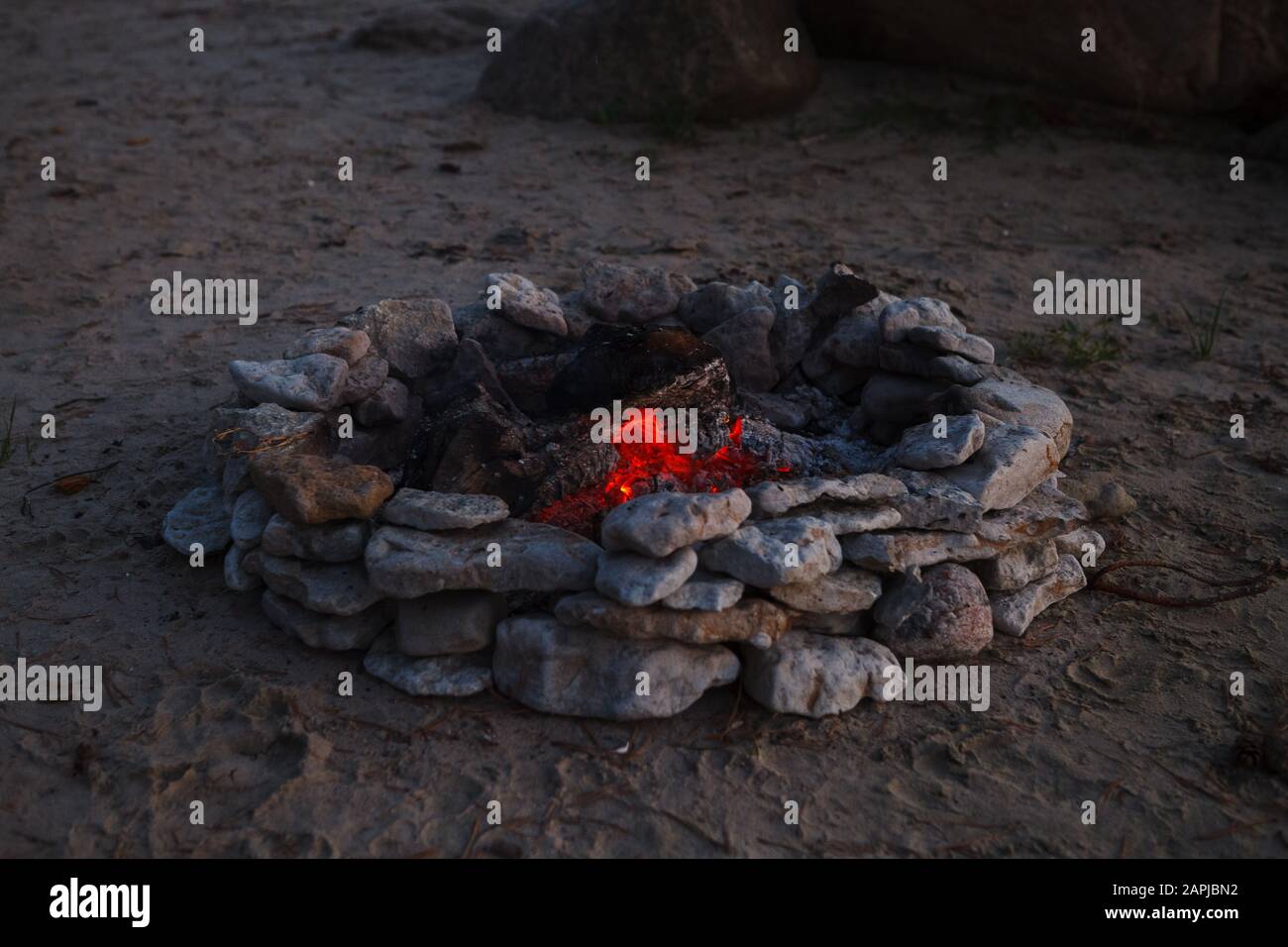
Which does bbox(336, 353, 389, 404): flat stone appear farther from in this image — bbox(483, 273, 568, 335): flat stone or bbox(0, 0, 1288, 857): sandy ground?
bbox(0, 0, 1288, 857): sandy ground

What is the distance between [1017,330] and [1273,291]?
174 cm

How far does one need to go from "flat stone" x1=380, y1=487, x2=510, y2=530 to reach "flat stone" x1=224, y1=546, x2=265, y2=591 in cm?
53

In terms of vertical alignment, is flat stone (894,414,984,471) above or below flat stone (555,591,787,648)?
above

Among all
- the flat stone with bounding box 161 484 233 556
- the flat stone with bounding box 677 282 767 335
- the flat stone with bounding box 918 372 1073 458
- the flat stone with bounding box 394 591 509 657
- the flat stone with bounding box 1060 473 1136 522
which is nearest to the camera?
the flat stone with bounding box 394 591 509 657

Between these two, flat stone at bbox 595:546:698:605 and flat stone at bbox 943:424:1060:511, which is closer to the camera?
flat stone at bbox 595:546:698:605

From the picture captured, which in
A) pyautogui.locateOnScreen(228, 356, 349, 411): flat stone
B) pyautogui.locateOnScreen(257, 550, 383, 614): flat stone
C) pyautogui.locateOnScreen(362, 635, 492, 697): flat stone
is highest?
pyautogui.locateOnScreen(228, 356, 349, 411): flat stone

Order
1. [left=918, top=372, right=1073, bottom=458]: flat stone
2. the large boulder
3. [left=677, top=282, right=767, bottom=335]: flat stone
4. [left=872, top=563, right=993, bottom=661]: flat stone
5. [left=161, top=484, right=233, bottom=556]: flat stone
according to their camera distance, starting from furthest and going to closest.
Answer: the large boulder → [left=677, top=282, right=767, bottom=335]: flat stone → [left=918, top=372, right=1073, bottom=458]: flat stone → [left=161, top=484, right=233, bottom=556]: flat stone → [left=872, top=563, right=993, bottom=661]: flat stone

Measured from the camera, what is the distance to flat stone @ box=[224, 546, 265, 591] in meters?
3.62

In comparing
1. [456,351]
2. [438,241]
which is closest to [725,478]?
[456,351]

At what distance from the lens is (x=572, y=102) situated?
833cm

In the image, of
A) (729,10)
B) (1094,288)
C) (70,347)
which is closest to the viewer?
(70,347)

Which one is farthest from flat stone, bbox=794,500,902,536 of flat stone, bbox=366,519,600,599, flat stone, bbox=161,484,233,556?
flat stone, bbox=161,484,233,556

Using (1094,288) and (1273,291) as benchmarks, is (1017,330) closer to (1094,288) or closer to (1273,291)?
(1094,288)
